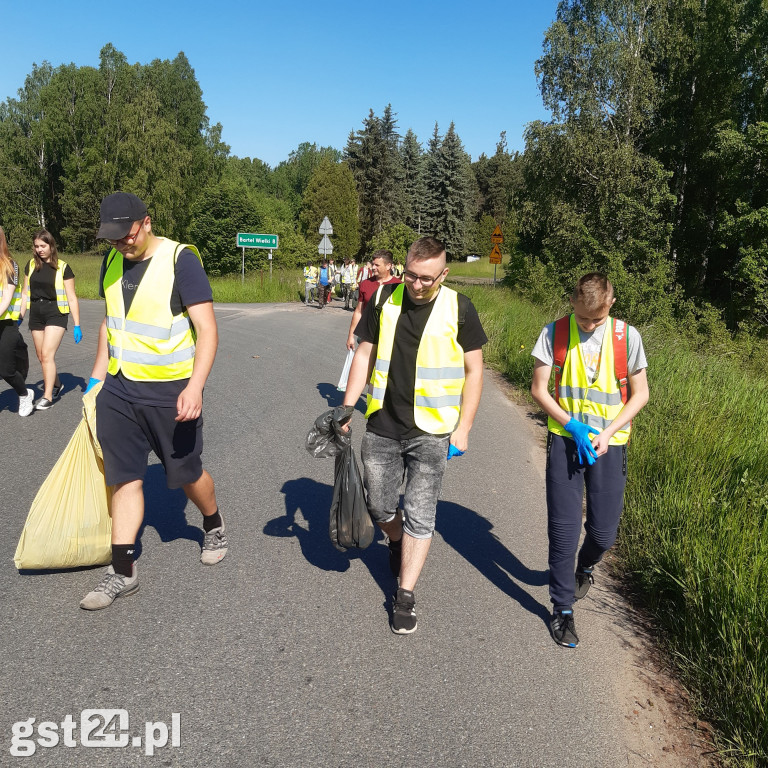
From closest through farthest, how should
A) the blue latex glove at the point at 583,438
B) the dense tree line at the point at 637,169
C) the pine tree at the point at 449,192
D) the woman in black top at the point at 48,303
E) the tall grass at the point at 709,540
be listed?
the tall grass at the point at 709,540 < the blue latex glove at the point at 583,438 < the woman in black top at the point at 48,303 < the dense tree line at the point at 637,169 < the pine tree at the point at 449,192

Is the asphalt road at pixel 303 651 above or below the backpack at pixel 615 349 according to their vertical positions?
below

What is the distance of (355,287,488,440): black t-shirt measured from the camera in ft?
10.9

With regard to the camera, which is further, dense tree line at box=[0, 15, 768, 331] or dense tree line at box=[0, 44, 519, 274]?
dense tree line at box=[0, 44, 519, 274]

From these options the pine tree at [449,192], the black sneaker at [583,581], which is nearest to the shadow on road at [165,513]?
the black sneaker at [583,581]

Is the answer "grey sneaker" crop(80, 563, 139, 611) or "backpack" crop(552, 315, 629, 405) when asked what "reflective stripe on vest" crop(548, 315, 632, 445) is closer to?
"backpack" crop(552, 315, 629, 405)

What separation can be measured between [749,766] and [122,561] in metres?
2.90

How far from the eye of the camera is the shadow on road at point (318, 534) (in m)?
4.05

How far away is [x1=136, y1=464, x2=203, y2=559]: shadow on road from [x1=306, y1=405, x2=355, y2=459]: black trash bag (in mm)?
1289

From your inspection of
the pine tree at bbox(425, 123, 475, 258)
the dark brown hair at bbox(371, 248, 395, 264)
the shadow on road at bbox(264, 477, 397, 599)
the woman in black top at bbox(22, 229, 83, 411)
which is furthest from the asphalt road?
the pine tree at bbox(425, 123, 475, 258)

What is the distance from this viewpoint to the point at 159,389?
3439 mm

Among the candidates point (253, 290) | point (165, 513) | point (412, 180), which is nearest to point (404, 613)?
point (165, 513)

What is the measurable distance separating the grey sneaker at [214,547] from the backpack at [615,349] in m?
2.13

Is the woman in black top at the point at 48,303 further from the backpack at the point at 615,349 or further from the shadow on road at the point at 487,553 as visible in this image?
the backpack at the point at 615,349

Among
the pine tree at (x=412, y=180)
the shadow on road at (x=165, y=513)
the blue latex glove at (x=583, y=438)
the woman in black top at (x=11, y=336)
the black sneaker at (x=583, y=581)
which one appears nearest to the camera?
the blue latex glove at (x=583, y=438)
